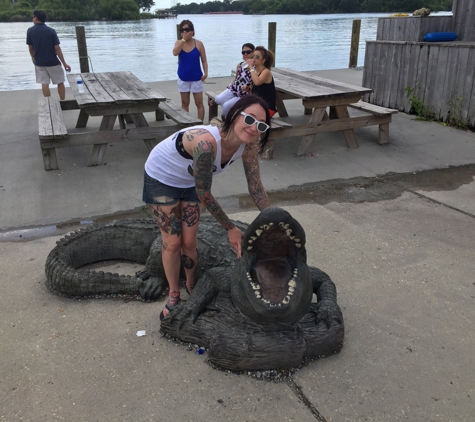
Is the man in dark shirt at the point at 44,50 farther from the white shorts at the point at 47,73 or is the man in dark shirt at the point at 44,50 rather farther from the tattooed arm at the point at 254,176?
the tattooed arm at the point at 254,176

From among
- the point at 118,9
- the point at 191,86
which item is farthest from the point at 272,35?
the point at 118,9

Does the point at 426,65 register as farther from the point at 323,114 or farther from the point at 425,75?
the point at 323,114

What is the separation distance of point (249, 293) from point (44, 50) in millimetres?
7171

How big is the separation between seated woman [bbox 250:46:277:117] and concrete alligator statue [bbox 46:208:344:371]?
10.1 feet

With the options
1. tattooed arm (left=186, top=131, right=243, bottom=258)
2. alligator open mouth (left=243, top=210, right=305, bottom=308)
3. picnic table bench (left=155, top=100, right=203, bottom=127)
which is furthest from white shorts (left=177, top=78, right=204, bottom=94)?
alligator open mouth (left=243, top=210, right=305, bottom=308)

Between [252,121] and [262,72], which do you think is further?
[262,72]

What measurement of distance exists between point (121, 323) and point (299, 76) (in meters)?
5.93

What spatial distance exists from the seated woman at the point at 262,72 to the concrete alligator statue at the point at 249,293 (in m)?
3.07

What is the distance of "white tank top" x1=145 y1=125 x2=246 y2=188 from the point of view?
256cm

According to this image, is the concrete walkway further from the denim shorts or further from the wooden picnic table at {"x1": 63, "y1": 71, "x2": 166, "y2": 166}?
the denim shorts

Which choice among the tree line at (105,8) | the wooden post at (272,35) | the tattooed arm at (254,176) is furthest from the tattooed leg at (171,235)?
the tree line at (105,8)

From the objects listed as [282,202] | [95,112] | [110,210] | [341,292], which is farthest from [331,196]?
[95,112]

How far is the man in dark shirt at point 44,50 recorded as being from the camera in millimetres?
7801

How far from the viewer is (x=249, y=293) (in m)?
2.44
